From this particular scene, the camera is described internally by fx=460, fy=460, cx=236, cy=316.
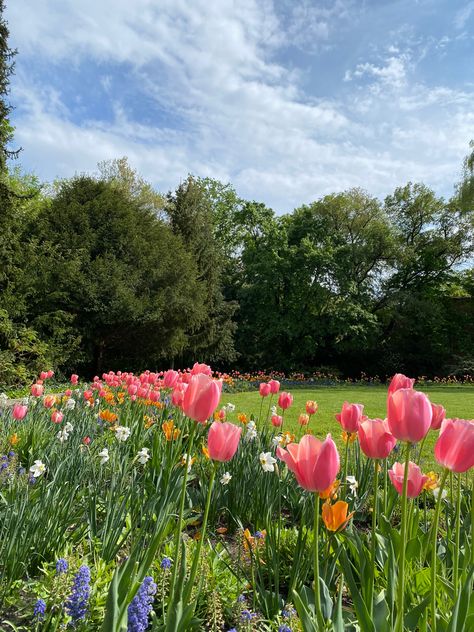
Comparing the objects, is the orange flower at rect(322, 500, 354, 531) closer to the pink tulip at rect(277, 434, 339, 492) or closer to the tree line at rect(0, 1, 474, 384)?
the pink tulip at rect(277, 434, 339, 492)

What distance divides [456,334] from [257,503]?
21835 mm

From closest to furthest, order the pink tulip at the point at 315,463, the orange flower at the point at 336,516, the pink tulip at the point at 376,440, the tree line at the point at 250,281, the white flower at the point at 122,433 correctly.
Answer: the pink tulip at the point at 315,463 → the orange flower at the point at 336,516 → the pink tulip at the point at 376,440 → the white flower at the point at 122,433 → the tree line at the point at 250,281

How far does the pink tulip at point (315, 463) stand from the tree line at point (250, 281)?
12400 mm

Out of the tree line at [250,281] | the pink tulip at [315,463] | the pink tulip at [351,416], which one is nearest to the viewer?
the pink tulip at [315,463]

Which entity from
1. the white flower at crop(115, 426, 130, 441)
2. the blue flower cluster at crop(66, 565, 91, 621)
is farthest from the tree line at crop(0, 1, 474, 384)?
the blue flower cluster at crop(66, 565, 91, 621)

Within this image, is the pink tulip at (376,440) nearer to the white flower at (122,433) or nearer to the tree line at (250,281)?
the white flower at (122,433)

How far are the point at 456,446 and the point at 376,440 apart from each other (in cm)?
25

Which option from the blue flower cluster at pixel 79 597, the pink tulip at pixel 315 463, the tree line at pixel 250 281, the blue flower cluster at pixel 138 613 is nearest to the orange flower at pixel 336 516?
the pink tulip at pixel 315 463

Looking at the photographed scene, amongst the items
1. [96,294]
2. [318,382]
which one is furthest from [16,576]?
[318,382]

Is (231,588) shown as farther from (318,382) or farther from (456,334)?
(456,334)

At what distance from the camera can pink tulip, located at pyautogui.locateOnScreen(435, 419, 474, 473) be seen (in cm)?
102

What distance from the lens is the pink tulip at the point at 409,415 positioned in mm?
994

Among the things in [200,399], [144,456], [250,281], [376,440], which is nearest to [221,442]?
[200,399]

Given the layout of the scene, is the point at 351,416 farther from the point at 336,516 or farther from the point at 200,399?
the point at 200,399
